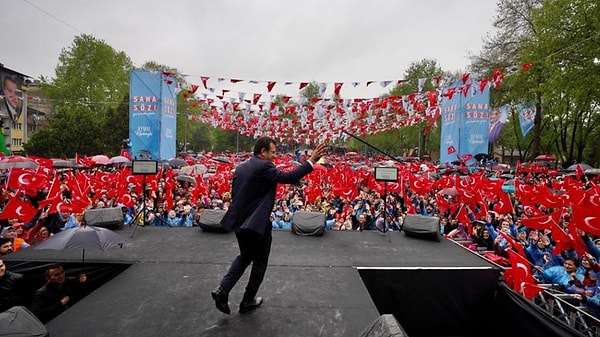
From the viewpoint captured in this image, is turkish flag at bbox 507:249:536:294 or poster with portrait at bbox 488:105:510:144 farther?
poster with portrait at bbox 488:105:510:144

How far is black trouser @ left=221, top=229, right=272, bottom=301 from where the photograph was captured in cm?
299

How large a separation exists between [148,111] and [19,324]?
673 inches

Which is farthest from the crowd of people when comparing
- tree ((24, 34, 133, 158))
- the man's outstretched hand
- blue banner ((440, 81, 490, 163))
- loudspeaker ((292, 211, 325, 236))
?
tree ((24, 34, 133, 158))

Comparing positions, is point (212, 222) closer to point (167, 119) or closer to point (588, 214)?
point (588, 214)

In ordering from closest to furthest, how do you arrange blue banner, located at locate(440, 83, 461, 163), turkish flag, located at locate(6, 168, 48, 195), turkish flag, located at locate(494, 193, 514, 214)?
turkish flag, located at locate(6, 168, 48, 195)
turkish flag, located at locate(494, 193, 514, 214)
blue banner, located at locate(440, 83, 461, 163)

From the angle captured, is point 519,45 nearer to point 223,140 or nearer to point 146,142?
point 146,142

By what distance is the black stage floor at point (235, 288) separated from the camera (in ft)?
9.41

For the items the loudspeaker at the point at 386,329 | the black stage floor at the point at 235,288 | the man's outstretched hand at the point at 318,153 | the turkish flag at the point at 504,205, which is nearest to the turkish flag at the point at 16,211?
the black stage floor at the point at 235,288

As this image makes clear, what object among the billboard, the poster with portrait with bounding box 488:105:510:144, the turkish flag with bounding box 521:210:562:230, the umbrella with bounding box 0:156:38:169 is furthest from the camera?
the poster with portrait with bounding box 488:105:510:144

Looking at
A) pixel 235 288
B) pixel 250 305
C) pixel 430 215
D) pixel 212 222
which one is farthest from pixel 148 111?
pixel 250 305

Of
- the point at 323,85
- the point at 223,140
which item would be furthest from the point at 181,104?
the point at 323,85

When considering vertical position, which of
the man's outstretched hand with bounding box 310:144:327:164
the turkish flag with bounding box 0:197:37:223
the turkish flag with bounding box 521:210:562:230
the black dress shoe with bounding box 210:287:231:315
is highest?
the man's outstretched hand with bounding box 310:144:327:164

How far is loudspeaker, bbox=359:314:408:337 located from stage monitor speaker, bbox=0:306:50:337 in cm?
221

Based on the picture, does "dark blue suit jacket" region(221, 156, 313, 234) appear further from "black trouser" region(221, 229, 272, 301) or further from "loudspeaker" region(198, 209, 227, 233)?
"loudspeaker" region(198, 209, 227, 233)
